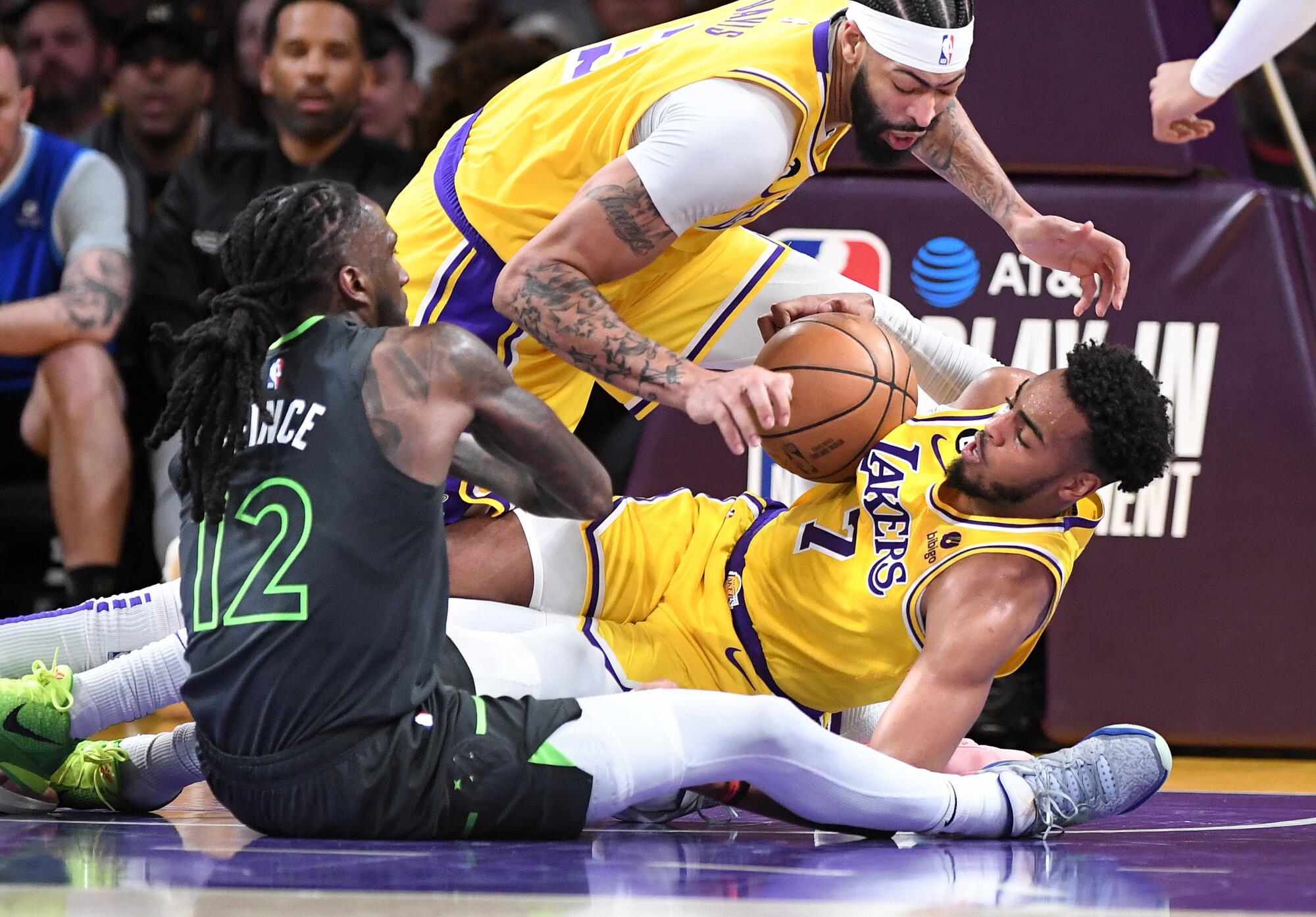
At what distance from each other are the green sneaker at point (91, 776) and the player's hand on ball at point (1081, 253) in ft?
7.61

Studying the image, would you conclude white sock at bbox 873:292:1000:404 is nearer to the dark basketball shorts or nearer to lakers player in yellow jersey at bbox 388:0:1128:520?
lakers player in yellow jersey at bbox 388:0:1128:520

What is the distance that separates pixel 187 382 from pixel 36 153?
3054 mm

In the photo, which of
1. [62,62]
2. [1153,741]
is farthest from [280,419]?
[62,62]

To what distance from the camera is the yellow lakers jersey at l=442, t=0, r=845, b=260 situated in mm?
3529

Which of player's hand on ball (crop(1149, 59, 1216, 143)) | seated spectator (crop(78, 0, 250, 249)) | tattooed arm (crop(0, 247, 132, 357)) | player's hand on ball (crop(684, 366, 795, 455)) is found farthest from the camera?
seated spectator (crop(78, 0, 250, 249))

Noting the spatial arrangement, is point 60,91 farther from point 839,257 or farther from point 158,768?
point 158,768

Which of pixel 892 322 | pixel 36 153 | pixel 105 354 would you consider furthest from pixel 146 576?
pixel 892 322

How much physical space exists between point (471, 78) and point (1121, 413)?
3.24 meters

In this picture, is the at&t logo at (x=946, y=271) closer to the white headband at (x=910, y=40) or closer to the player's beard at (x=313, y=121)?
the white headband at (x=910, y=40)

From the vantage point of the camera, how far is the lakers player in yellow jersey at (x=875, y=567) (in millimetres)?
3291

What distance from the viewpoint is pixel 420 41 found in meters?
7.64

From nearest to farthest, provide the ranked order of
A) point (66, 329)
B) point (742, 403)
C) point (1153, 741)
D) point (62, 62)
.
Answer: point (742, 403)
point (1153, 741)
point (66, 329)
point (62, 62)

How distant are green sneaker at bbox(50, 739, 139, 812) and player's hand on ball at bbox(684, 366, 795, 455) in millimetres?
1356

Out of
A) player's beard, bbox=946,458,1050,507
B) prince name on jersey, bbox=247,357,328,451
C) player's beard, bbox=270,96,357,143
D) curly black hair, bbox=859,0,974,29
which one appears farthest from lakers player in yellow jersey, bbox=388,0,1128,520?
player's beard, bbox=270,96,357,143
